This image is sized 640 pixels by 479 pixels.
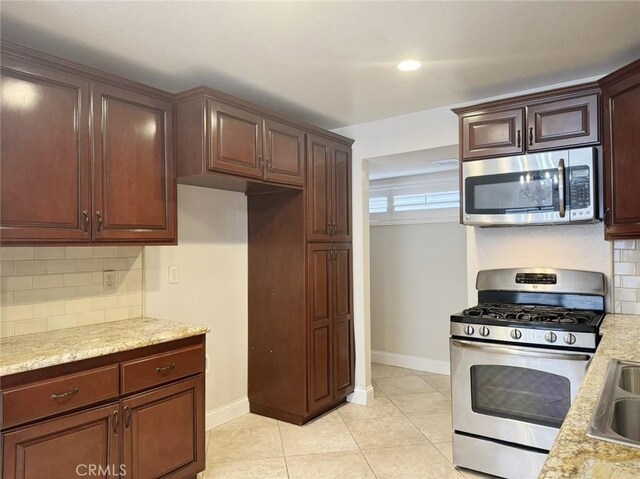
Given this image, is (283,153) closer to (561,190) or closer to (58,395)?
(561,190)

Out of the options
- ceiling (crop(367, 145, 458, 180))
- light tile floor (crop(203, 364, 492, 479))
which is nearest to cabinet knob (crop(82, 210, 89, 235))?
light tile floor (crop(203, 364, 492, 479))

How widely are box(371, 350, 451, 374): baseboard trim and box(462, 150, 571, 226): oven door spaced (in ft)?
7.26

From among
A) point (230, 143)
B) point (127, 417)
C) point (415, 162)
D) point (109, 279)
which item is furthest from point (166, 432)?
point (415, 162)

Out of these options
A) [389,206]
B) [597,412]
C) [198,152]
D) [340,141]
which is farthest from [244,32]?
[389,206]

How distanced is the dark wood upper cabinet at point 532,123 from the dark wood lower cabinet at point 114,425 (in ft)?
6.92

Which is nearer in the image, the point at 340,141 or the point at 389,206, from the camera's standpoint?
the point at 340,141

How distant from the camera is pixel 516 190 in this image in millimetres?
2641

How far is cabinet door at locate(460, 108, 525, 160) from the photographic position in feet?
8.71

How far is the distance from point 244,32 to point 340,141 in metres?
1.61

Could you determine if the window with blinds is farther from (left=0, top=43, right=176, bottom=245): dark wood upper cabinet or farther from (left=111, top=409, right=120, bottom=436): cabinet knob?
(left=111, top=409, right=120, bottom=436): cabinet knob

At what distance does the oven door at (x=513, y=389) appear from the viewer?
220 centimetres

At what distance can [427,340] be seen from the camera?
460 centimetres

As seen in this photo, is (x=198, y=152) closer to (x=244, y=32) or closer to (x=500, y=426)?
(x=244, y=32)

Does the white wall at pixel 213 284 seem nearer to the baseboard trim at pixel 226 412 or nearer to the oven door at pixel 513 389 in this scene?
the baseboard trim at pixel 226 412
